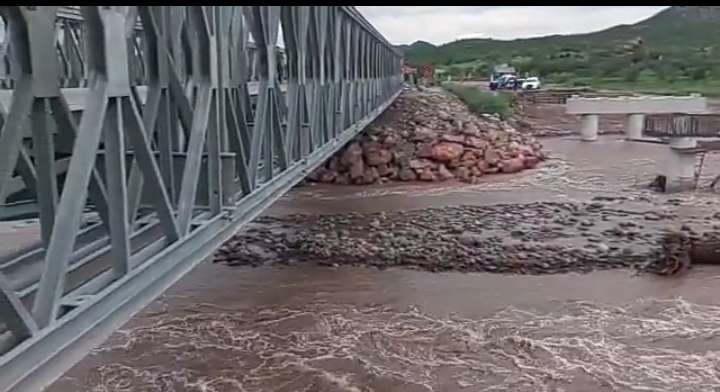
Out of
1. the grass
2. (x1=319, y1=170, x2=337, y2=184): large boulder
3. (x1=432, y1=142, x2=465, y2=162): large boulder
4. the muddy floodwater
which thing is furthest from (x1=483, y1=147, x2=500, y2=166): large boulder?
the grass

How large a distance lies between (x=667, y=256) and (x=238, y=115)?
1100 cm

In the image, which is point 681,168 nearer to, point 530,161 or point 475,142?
point 530,161

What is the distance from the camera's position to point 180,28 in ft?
18.0

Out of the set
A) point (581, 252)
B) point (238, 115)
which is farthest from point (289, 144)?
point (581, 252)

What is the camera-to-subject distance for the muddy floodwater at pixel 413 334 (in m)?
9.95

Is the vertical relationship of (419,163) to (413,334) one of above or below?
above

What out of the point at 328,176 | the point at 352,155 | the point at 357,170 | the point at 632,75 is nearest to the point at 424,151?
the point at 352,155

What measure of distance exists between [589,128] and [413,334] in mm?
31127

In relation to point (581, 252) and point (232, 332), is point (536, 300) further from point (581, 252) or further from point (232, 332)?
point (232, 332)

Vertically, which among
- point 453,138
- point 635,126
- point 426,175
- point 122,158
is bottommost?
point 426,175

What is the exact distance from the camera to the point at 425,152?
2845cm

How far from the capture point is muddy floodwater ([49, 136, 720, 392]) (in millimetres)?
9945

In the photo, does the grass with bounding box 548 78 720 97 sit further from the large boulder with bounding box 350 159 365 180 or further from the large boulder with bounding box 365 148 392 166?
the large boulder with bounding box 350 159 365 180

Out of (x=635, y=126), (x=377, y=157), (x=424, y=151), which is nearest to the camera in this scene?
(x=377, y=157)
